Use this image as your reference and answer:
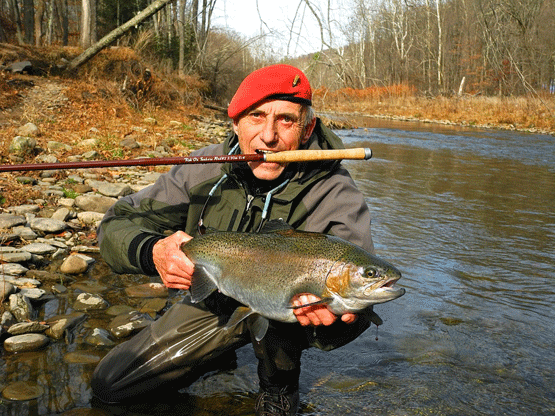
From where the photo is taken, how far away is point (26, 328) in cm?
368

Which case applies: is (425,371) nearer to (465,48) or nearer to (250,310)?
(250,310)

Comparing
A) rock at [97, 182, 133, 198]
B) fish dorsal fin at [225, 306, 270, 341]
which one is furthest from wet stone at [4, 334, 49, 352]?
rock at [97, 182, 133, 198]

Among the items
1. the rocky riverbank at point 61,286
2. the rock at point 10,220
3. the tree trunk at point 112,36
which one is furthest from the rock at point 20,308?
the tree trunk at point 112,36

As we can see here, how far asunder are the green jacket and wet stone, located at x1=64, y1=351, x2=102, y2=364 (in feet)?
2.76

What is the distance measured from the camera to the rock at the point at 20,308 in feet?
12.6

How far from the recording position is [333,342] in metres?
2.83

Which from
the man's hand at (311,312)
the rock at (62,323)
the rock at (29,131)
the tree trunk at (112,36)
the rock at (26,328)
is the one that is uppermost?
the tree trunk at (112,36)

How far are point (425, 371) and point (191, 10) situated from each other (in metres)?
23.7

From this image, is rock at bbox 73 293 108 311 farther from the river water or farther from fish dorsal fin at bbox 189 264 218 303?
fish dorsal fin at bbox 189 264 218 303

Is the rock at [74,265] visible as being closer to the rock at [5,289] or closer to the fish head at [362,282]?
the rock at [5,289]

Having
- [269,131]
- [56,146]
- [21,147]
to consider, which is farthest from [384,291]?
[56,146]

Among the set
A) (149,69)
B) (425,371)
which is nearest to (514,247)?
(425,371)

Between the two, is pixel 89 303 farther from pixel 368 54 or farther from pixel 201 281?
pixel 368 54

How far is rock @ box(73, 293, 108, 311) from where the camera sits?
4.20m
